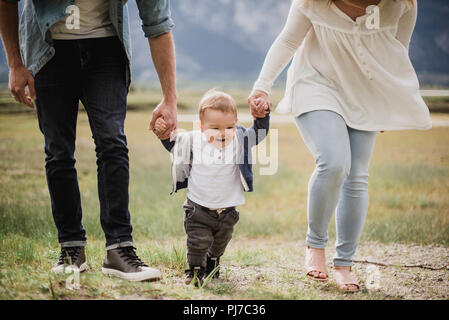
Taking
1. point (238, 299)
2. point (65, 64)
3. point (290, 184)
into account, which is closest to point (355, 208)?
point (238, 299)

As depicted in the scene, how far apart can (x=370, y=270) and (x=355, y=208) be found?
820 mm

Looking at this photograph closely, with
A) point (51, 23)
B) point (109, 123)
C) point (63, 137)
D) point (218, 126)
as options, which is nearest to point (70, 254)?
point (63, 137)

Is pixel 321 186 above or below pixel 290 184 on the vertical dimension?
above

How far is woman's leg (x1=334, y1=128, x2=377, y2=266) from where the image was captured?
269cm

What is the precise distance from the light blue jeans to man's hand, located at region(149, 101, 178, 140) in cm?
71

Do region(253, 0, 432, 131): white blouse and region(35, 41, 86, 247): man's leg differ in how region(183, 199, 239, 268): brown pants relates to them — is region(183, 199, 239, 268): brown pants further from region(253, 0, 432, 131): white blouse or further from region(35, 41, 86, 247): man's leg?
region(253, 0, 432, 131): white blouse

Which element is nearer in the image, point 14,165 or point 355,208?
point 355,208

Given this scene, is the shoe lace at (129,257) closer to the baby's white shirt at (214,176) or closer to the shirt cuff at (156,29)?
the baby's white shirt at (214,176)

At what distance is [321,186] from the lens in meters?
2.58

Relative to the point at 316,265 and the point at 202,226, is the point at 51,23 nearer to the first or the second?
the point at 202,226

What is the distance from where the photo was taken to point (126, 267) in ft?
8.13
